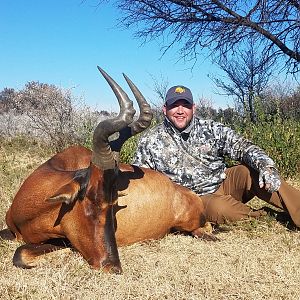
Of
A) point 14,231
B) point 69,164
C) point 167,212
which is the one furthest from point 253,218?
point 14,231

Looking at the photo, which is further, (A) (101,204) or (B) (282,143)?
(B) (282,143)

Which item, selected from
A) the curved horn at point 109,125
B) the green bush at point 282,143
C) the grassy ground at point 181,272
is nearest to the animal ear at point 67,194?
the curved horn at point 109,125

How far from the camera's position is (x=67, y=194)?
155 inches

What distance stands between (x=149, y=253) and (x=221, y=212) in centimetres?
122

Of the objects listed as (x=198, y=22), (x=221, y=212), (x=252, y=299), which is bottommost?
(x=252, y=299)

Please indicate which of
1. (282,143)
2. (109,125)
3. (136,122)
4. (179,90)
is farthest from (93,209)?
(282,143)

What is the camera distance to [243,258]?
4414 millimetres

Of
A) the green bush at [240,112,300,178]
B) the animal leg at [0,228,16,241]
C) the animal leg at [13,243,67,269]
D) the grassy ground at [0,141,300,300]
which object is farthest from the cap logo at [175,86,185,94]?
the green bush at [240,112,300,178]

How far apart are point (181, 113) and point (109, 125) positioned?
72.9 inches

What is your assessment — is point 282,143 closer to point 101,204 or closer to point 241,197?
point 241,197

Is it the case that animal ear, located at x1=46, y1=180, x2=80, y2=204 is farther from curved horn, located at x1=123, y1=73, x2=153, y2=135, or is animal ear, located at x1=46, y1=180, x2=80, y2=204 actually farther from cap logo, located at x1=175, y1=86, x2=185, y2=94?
cap logo, located at x1=175, y1=86, x2=185, y2=94

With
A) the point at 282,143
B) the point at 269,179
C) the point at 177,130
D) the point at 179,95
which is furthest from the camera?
the point at 282,143

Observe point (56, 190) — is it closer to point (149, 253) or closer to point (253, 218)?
point (149, 253)

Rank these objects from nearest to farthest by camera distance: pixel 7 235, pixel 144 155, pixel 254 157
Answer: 1. pixel 7 235
2. pixel 254 157
3. pixel 144 155
